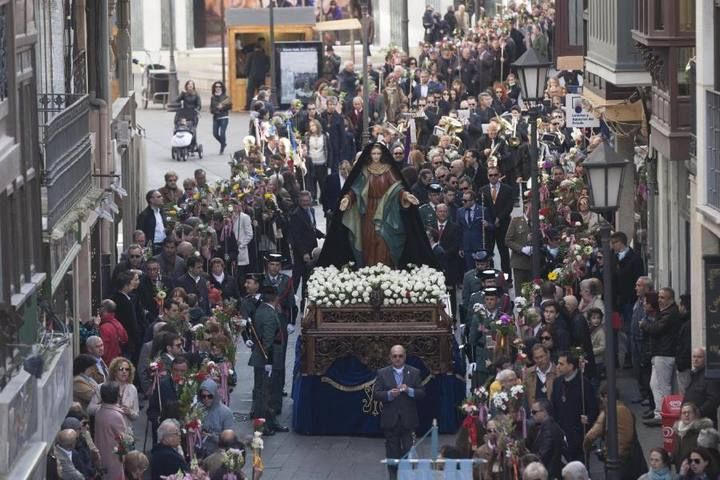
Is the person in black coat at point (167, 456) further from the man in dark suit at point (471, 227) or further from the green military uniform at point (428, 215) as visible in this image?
the man in dark suit at point (471, 227)

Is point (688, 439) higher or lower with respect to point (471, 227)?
lower

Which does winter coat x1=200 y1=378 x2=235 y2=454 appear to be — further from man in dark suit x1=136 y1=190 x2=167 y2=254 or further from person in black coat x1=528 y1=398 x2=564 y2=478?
man in dark suit x1=136 y1=190 x2=167 y2=254

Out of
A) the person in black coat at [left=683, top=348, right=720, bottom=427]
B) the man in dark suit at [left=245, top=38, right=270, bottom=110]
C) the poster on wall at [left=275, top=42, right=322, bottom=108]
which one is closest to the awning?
the man in dark suit at [left=245, top=38, right=270, bottom=110]

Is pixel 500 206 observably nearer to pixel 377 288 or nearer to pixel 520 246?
pixel 520 246

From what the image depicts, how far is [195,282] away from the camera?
31.2 meters

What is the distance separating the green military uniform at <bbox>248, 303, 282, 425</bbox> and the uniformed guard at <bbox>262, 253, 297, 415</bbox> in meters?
0.15

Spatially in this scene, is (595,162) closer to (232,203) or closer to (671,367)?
(671,367)

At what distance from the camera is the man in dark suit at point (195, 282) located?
1224 inches

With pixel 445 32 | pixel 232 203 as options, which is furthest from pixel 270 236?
pixel 445 32

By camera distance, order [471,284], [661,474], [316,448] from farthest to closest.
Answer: [471,284]
[316,448]
[661,474]

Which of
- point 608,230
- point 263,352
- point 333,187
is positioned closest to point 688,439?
point 608,230

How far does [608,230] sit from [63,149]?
6734 mm

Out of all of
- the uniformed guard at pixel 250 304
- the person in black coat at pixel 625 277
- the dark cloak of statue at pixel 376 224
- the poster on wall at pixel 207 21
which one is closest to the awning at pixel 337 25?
the poster on wall at pixel 207 21

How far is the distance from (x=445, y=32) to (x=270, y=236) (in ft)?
116
